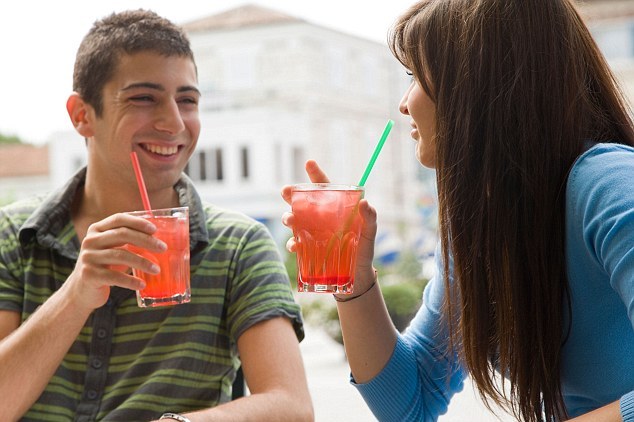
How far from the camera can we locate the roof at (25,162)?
1319 centimetres

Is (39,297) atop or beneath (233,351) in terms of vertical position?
atop

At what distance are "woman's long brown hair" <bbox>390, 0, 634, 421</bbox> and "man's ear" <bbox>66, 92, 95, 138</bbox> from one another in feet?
3.02

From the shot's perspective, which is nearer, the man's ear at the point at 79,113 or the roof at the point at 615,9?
the man's ear at the point at 79,113

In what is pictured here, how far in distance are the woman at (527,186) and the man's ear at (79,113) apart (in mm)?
889

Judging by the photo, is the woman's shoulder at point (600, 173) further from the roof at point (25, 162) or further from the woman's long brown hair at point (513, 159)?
the roof at point (25, 162)

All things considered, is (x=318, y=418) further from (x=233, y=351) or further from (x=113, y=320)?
(x=113, y=320)

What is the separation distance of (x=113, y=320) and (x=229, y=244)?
0.30 meters

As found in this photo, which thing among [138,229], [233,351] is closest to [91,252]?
[138,229]

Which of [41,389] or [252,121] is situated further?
[252,121]

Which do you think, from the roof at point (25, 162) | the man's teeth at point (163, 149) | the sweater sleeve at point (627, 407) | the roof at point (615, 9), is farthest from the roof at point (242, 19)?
the sweater sleeve at point (627, 407)

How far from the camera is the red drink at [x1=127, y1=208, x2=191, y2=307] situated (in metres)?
1.45

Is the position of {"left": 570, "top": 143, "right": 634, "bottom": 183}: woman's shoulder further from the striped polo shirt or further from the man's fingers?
the striped polo shirt

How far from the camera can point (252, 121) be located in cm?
1237

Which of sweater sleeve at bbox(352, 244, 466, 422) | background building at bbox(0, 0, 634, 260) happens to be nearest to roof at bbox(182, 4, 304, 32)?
background building at bbox(0, 0, 634, 260)
